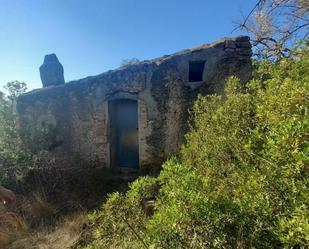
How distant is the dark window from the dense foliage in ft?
17.6

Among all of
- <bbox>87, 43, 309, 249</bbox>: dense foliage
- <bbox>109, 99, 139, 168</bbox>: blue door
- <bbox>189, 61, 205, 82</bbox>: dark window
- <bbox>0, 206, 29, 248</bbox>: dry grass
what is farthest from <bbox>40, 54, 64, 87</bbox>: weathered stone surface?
<bbox>87, 43, 309, 249</bbox>: dense foliage

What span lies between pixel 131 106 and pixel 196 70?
215cm

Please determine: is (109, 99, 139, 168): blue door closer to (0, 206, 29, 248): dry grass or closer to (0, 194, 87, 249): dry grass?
(0, 194, 87, 249): dry grass

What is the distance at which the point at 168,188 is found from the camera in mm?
2525

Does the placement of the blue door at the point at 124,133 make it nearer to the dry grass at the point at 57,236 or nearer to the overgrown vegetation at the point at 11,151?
the overgrown vegetation at the point at 11,151

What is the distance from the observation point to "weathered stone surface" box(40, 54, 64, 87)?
39.8 ft

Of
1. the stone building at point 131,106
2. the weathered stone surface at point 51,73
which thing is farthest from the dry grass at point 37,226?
the weathered stone surface at point 51,73

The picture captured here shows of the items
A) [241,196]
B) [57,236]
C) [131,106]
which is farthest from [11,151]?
[241,196]

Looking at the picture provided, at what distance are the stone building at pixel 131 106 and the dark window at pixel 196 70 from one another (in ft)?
0.09

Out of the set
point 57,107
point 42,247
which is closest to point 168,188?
point 42,247

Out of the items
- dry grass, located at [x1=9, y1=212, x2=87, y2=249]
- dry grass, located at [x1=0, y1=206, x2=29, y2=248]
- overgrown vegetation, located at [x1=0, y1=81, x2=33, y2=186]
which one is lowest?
dry grass, located at [x1=0, y1=206, x2=29, y2=248]

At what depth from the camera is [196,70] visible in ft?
28.4

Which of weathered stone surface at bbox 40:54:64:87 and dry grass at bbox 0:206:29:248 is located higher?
weathered stone surface at bbox 40:54:64:87

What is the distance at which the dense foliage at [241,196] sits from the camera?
181cm
